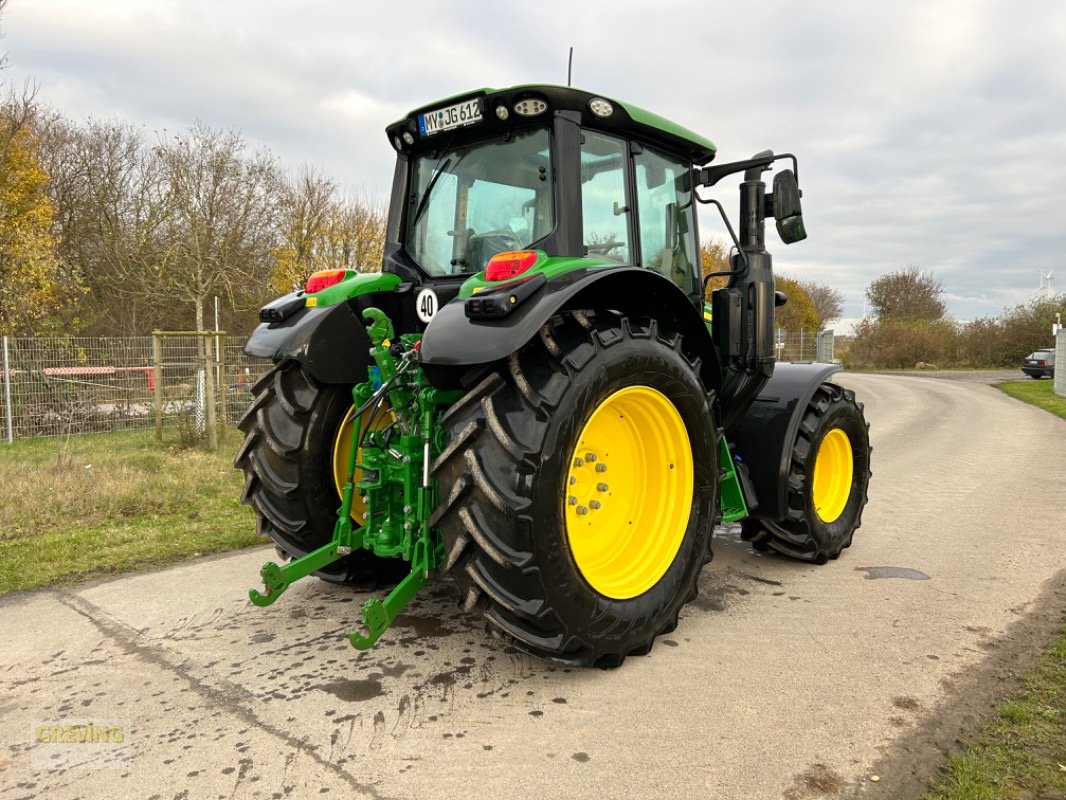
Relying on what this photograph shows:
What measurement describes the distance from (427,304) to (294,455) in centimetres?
95

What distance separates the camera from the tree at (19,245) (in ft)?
39.3

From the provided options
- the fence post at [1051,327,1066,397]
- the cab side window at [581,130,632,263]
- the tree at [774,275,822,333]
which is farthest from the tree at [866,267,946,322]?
the cab side window at [581,130,632,263]

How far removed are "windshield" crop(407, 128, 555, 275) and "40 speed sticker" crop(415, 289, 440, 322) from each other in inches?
8.3

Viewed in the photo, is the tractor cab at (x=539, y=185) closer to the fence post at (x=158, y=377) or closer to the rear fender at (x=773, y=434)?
the rear fender at (x=773, y=434)

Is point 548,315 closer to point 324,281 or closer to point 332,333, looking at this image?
point 332,333

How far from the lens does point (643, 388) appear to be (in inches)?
122

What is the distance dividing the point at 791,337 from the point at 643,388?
37.2 metres

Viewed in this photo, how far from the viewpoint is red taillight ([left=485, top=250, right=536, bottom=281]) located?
2805 mm

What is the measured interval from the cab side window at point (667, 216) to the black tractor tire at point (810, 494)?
1128 mm

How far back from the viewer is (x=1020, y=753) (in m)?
2.37

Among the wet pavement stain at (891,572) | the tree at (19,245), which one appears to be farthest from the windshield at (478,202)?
the tree at (19,245)

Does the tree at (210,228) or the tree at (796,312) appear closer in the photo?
the tree at (210,228)

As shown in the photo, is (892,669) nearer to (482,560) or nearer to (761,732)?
(761,732)

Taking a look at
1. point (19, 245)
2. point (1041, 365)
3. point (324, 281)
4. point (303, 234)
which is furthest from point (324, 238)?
point (1041, 365)
